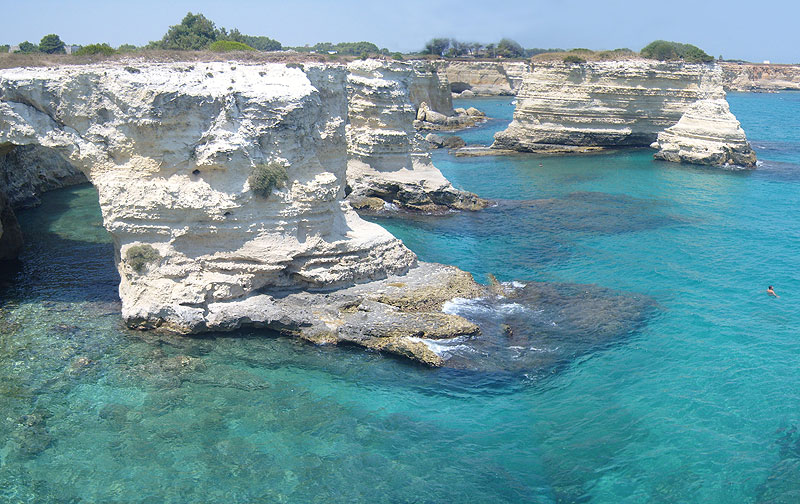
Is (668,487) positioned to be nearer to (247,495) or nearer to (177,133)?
(247,495)

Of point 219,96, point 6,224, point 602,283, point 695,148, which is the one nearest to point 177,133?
point 219,96

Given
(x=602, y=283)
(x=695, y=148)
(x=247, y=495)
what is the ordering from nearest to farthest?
1. (x=247, y=495)
2. (x=602, y=283)
3. (x=695, y=148)

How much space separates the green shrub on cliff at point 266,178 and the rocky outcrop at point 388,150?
1521 centimetres

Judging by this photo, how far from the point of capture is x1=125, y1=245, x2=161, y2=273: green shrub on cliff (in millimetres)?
19219

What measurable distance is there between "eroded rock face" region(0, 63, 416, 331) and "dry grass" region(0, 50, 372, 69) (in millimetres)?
1300

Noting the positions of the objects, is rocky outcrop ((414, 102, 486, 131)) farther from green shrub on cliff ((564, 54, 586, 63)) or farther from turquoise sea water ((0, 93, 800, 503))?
turquoise sea water ((0, 93, 800, 503))

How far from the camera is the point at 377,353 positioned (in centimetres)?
1866

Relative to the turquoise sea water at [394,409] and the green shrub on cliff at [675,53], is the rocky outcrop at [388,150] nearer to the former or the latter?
the turquoise sea water at [394,409]

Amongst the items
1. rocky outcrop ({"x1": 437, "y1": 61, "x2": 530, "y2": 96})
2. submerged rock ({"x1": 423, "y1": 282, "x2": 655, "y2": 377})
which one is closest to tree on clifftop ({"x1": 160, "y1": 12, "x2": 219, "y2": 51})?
submerged rock ({"x1": 423, "y1": 282, "x2": 655, "y2": 377})

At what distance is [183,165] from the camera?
768 inches

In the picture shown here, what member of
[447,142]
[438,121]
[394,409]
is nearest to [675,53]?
[447,142]

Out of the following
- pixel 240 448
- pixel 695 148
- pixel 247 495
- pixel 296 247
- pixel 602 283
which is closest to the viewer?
pixel 247 495

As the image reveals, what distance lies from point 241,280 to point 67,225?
48.3 ft

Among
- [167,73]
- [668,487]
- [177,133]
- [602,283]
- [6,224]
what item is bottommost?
[668,487]
